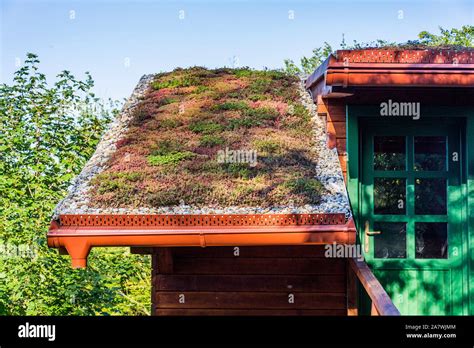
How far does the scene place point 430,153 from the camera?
19.9 feet

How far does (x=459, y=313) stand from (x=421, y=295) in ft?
1.33

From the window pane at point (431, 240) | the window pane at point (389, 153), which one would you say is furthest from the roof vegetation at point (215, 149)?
the window pane at point (431, 240)

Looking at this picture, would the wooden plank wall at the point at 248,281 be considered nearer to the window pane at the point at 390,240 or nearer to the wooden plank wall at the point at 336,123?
the window pane at the point at 390,240

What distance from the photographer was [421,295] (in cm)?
600

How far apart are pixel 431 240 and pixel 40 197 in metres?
6.06

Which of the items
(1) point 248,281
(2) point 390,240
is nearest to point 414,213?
(2) point 390,240

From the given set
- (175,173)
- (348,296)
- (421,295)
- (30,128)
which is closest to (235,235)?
(175,173)

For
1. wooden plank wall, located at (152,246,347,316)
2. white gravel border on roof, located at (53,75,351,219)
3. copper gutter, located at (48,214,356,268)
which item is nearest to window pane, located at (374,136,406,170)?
white gravel border on roof, located at (53,75,351,219)

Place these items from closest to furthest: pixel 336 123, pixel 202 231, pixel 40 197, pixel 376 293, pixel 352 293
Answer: pixel 376 293
pixel 202 231
pixel 352 293
pixel 336 123
pixel 40 197

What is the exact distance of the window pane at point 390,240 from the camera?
19.8 ft

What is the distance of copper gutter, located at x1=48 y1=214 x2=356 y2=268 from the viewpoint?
4.71m

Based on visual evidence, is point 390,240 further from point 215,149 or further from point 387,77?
point 215,149

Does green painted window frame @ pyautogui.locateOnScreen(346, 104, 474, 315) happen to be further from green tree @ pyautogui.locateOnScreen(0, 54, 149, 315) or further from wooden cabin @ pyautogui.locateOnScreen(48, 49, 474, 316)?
green tree @ pyautogui.locateOnScreen(0, 54, 149, 315)

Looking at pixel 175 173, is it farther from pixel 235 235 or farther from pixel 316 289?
pixel 316 289
